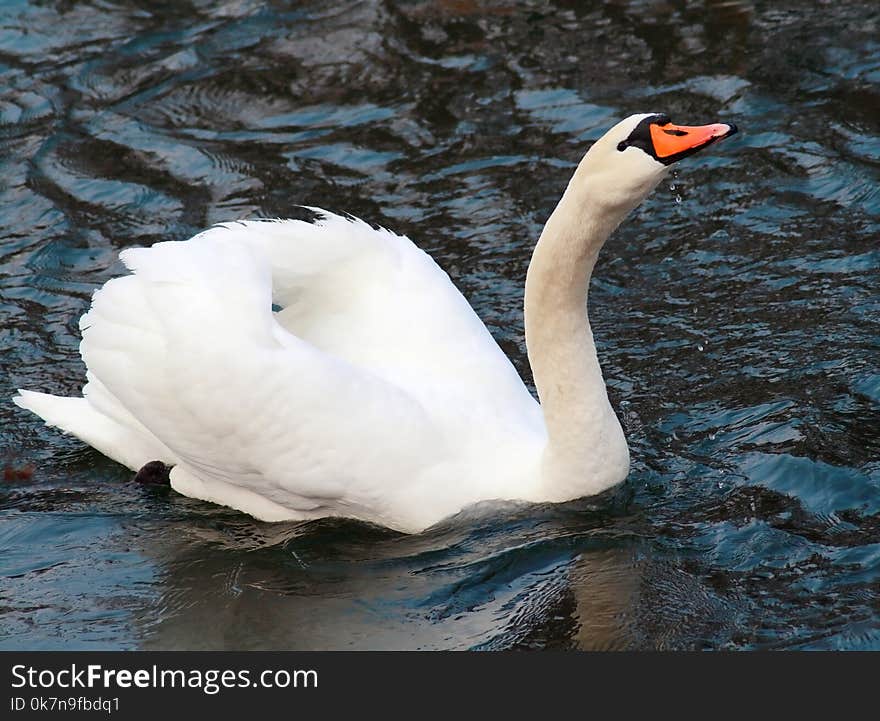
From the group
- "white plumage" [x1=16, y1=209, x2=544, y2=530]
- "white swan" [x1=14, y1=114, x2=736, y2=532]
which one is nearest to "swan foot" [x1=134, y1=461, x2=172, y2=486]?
"white plumage" [x1=16, y1=209, x2=544, y2=530]

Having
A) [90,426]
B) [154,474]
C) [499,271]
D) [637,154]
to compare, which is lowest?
[499,271]

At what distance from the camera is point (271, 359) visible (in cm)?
682

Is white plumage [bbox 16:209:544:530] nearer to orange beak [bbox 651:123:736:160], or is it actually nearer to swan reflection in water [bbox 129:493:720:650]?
swan reflection in water [bbox 129:493:720:650]

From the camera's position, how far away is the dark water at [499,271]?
264 inches

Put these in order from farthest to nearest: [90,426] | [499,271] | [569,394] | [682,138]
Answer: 1. [499,271]
2. [90,426]
3. [569,394]
4. [682,138]

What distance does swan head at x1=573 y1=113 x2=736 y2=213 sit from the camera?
6043 millimetres

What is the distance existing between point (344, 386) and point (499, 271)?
3.01 m

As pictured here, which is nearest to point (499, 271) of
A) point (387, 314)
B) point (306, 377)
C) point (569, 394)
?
point (387, 314)

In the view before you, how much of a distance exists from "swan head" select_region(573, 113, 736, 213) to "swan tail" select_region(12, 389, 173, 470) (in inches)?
113

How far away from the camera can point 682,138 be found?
19.9 ft

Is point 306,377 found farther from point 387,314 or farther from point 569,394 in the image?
point 569,394

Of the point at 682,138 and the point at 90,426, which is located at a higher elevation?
the point at 682,138

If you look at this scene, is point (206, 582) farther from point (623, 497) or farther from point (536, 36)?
point (536, 36)

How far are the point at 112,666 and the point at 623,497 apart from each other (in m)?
2.48
